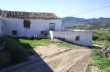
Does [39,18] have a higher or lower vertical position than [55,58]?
higher

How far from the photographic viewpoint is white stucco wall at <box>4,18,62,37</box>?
110 feet

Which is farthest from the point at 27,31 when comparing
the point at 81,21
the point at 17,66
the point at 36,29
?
the point at 81,21

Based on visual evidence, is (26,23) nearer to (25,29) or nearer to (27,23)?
(27,23)

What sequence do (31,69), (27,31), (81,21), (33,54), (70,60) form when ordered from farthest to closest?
(81,21) < (27,31) < (33,54) < (70,60) < (31,69)

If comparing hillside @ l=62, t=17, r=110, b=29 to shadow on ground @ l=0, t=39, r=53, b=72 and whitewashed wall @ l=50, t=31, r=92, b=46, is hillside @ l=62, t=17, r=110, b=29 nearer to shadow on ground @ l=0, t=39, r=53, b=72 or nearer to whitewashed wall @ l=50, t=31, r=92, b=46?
whitewashed wall @ l=50, t=31, r=92, b=46

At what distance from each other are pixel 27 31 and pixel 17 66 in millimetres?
18221

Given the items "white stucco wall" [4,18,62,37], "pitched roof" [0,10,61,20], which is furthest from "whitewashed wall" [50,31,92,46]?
"pitched roof" [0,10,61,20]

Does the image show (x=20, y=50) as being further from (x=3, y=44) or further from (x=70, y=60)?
(x=70, y=60)

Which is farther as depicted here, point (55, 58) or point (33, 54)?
point (33, 54)

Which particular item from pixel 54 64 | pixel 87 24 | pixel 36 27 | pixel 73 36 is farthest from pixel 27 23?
pixel 87 24

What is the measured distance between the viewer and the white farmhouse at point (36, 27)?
107 ft

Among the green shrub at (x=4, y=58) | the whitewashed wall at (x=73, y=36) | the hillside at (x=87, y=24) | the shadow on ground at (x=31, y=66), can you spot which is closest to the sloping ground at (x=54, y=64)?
the shadow on ground at (x=31, y=66)

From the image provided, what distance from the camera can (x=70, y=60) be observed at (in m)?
19.0

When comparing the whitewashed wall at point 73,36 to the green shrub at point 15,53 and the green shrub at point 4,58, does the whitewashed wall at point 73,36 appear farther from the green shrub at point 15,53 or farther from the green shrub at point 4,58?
the green shrub at point 4,58
